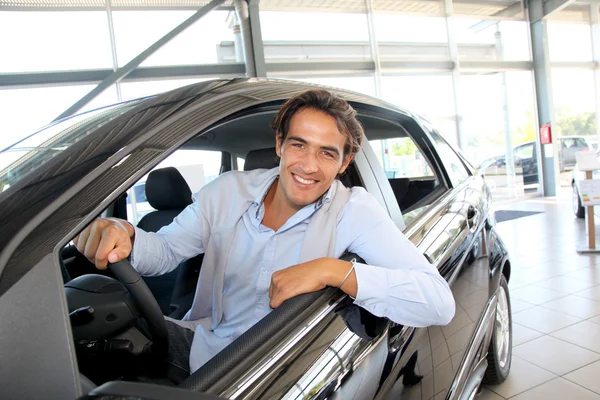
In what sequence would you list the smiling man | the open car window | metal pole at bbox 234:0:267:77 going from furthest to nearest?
1. metal pole at bbox 234:0:267:77
2. the open car window
3. the smiling man

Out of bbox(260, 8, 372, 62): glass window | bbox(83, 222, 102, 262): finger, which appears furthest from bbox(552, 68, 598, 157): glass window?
bbox(83, 222, 102, 262): finger

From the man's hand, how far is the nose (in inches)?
11.6

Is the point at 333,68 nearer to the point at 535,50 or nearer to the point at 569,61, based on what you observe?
the point at 535,50

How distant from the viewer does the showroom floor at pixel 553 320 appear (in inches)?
91.8

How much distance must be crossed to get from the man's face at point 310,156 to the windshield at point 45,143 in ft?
1.48

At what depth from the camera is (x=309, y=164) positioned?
1224 mm

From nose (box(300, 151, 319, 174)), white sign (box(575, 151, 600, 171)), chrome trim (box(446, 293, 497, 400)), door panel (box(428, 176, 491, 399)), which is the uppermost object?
nose (box(300, 151, 319, 174))

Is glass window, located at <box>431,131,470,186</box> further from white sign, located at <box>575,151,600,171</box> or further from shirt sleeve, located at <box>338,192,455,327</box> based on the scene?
white sign, located at <box>575,151,600,171</box>

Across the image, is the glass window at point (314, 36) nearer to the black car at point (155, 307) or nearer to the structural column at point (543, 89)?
the structural column at point (543, 89)

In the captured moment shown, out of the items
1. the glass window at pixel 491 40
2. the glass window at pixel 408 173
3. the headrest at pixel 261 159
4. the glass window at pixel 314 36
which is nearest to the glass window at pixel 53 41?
the glass window at pixel 314 36

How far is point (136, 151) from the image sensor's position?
2.64 feet

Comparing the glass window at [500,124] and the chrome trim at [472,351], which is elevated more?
the glass window at [500,124]

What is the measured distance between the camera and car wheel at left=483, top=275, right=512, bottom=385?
6.98 feet

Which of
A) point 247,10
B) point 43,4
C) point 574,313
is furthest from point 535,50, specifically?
point 43,4
